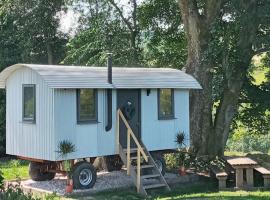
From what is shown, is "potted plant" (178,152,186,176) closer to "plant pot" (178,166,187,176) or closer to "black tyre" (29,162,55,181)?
"plant pot" (178,166,187,176)

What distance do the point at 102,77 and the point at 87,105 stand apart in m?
0.92

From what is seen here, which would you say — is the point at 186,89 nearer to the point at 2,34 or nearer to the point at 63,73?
the point at 63,73

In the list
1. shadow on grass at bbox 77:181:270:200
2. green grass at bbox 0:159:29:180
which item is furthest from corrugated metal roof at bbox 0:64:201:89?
green grass at bbox 0:159:29:180

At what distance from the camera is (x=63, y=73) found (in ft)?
48.3

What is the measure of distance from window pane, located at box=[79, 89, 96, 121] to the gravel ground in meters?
1.97

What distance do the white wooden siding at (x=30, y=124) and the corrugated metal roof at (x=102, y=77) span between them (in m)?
0.32

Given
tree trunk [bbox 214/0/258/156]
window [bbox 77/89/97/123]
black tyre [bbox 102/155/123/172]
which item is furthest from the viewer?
tree trunk [bbox 214/0/258/156]

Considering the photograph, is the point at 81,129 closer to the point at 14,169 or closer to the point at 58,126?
the point at 58,126

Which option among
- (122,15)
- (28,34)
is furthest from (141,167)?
(28,34)

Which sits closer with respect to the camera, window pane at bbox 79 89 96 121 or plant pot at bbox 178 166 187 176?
window pane at bbox 79 89 96 121

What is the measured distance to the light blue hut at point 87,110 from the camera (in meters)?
14.3

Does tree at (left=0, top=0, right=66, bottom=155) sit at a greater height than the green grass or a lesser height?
greater

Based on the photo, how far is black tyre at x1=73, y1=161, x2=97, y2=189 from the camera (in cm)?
1465

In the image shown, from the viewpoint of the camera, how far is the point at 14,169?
19547 mm
